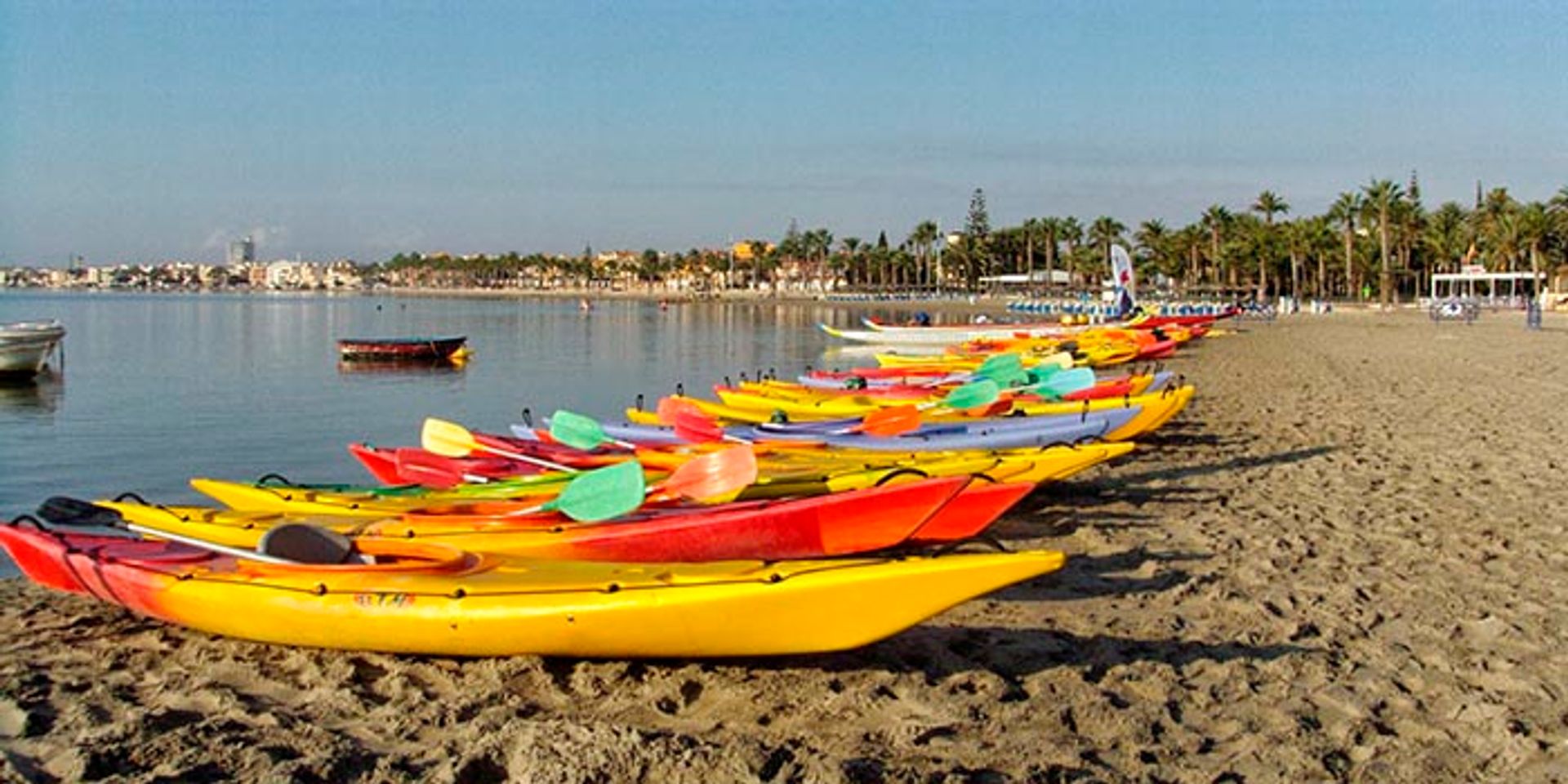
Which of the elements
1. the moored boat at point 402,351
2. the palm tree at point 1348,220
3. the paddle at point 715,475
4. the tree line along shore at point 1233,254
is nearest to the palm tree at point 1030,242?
the tree line along shore at point 1233,254

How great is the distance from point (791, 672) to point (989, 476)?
3159 millimetres

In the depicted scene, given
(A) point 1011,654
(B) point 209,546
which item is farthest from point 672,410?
(A) point 1011,654

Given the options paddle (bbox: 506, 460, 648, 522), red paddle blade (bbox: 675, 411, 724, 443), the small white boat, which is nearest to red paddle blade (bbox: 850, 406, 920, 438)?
red paddle blade (bbox: 675, 411, 724, 443)

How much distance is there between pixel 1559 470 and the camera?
412 inches

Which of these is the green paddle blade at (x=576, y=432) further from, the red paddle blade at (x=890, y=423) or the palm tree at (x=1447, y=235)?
the palm tree at (x=1447, y=235)

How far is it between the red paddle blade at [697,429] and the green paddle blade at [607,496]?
3768mm

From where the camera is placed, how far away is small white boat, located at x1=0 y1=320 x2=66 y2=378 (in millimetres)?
26969

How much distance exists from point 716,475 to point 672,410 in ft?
15.5

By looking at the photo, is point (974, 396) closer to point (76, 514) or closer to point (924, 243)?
point (76, 514)

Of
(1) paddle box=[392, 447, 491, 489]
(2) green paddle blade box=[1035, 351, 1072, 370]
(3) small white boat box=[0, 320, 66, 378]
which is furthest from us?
(3) small white boat box=[0, 320, 66, 378]

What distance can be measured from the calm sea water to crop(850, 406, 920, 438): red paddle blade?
19.3 ft

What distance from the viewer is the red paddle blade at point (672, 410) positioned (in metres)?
12.0

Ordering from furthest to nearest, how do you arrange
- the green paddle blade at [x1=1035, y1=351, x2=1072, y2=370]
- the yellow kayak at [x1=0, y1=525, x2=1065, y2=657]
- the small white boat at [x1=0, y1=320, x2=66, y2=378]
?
the small white boat at [x1=0, y1=320, x2=66, y2=378]
the green paddle blade at [x1=1035, y1=351, x2=1072, y2=370]
the yellow kayak at [x1=0, y1=525, x2=1065, y2=657]

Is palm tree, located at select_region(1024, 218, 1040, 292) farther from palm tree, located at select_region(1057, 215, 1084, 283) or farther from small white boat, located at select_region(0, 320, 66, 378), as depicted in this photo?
small white boat, located at select_region(0, 320, 66, 378)
